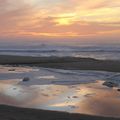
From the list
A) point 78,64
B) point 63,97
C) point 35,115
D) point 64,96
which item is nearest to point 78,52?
point 78,64

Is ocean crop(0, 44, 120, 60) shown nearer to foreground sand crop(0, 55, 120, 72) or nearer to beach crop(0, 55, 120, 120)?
foreground sand crop(0, 55, 120, 72)

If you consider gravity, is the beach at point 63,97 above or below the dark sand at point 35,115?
above

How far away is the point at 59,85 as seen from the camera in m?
18.1

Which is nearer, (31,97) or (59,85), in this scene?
(31,97)

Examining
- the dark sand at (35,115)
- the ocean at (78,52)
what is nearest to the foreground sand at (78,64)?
the ocean at (78,52)

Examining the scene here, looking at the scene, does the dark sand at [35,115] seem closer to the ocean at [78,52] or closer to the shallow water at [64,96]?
the shallow water at [64,96]

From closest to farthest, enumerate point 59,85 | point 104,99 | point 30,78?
point 104,99, point 59,85, point 30,78

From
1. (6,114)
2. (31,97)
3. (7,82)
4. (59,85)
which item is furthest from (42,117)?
(7,82)

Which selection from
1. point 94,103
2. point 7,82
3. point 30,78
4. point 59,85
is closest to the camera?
point 94,103

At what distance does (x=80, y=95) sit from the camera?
48.8 feet

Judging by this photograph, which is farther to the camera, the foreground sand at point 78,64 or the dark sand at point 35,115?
the foreground sand at point 78,64

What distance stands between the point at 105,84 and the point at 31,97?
16.9ft

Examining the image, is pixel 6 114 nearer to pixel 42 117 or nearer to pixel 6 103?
pixel 42 117

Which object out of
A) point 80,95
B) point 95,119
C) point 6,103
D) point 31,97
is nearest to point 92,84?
point 80,95
